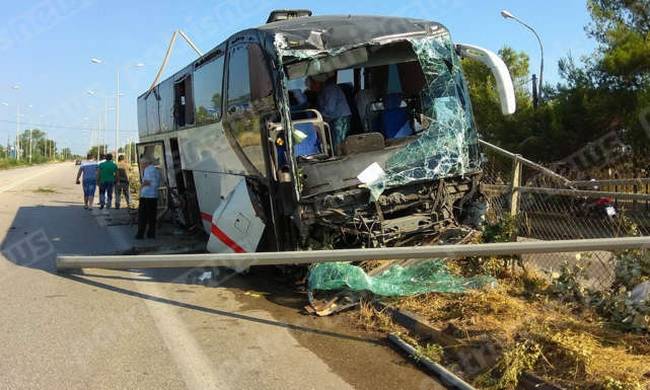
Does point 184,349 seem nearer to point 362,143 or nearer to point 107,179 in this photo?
point 362,143

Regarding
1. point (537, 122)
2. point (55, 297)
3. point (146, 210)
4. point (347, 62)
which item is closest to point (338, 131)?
point (347, 62)

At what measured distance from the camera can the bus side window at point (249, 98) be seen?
697cm

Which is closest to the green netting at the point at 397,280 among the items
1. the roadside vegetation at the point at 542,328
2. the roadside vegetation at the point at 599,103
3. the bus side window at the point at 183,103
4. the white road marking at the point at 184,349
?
the roadside vegetation at the point at 542,328

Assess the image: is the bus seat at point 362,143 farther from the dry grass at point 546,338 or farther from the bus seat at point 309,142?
the dry grass at point 546,338

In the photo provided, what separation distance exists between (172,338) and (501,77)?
4509 millimetres

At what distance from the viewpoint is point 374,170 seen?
6898 mm

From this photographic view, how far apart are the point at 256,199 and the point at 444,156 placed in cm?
230

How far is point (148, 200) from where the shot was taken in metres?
11.7

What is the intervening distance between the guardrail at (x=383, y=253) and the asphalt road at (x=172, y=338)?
1.55ft

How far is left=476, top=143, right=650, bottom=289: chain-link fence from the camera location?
20.1 feet

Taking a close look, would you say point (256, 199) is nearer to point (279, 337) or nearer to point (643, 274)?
point (279, 337)

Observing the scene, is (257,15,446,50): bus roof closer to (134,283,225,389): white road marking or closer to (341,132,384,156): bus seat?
(341,132,384,156): bus seat

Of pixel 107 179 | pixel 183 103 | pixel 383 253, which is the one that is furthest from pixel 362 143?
pixel 107 179

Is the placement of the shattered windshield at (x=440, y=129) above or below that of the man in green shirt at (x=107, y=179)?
above
